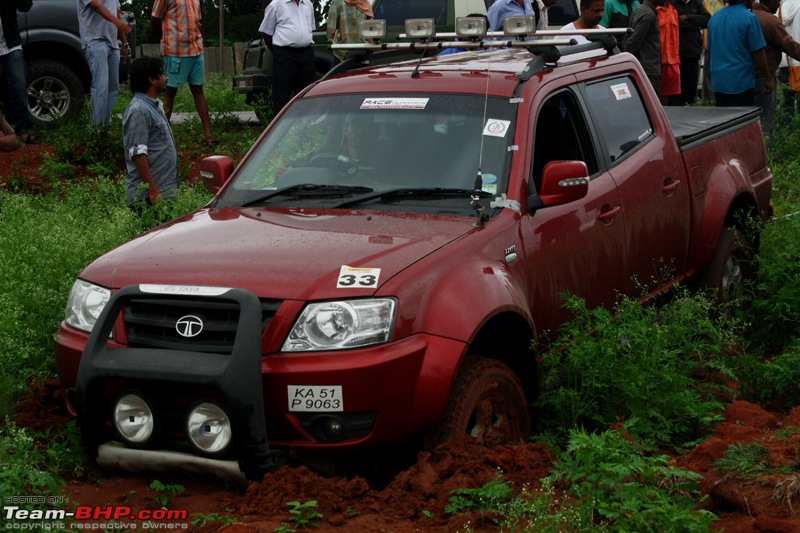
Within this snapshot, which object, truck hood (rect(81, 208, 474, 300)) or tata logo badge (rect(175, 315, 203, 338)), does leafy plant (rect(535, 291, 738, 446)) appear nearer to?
truck hood (rect(81, 208, 474, 300))

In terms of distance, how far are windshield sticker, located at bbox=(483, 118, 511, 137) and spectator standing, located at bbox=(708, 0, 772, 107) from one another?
720 centimetres

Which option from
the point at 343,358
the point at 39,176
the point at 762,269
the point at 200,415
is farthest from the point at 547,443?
the point at 39,176

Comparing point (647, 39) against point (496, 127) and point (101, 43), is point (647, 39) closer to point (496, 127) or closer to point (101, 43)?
point (101, 43)

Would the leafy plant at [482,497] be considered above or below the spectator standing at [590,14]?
below

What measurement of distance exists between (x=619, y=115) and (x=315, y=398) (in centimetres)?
324

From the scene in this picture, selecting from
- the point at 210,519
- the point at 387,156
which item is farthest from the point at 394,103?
the point at 210,519

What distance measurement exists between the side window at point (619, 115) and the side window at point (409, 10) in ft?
28.9

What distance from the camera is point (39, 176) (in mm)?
11758

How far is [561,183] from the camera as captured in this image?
18.5ft

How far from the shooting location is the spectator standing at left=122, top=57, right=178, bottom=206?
8273mm

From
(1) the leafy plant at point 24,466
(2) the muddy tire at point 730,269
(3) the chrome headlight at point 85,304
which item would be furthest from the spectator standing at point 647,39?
(1) the leafy plant at point 24,466

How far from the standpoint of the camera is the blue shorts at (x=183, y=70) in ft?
42.1

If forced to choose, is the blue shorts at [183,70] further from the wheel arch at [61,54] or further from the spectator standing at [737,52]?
the spectator standing at [737,52]

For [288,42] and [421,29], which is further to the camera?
[288,42]
